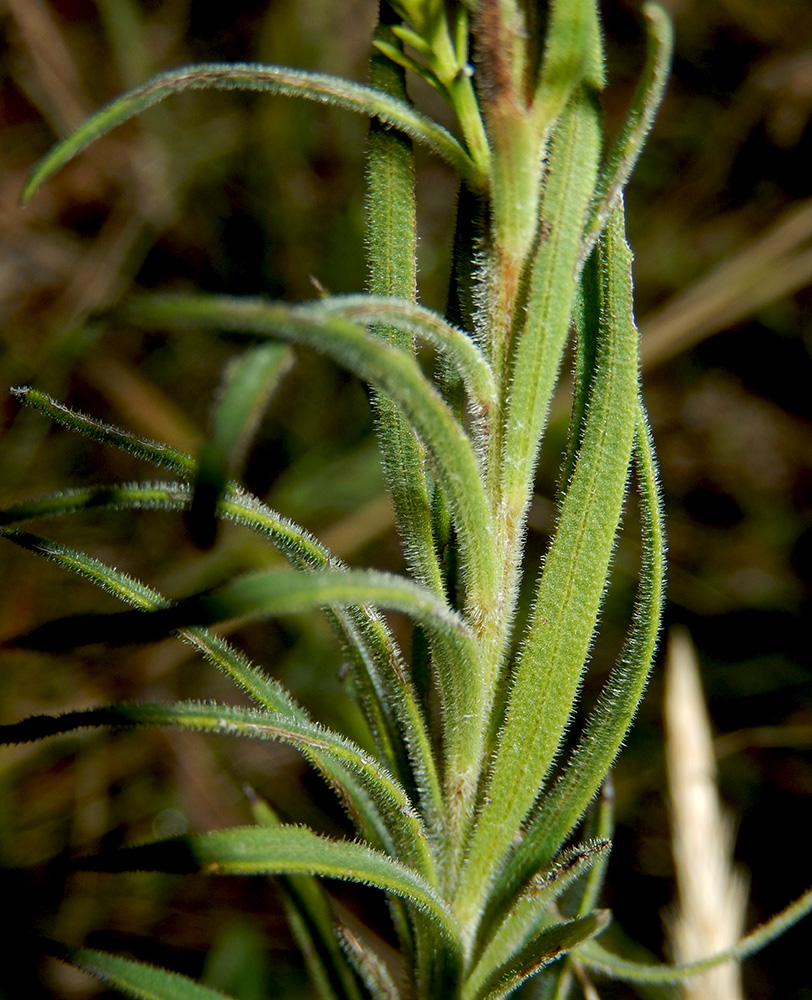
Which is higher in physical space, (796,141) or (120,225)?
(796,141)

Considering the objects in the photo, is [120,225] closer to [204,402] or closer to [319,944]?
[204,402]

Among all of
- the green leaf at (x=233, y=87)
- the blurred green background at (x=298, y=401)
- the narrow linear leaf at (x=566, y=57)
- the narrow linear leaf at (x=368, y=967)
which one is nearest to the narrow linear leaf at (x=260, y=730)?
the narrow linear leaf at (x=368, y=967)

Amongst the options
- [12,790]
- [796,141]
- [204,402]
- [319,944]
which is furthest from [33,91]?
[319,944]

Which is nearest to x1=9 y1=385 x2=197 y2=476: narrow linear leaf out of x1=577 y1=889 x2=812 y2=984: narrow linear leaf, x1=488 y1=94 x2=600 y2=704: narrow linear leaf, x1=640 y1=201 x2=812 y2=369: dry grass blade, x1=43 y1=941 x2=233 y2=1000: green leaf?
x1=488 y1=94 x2=600 y2=704: narrow linear leaf

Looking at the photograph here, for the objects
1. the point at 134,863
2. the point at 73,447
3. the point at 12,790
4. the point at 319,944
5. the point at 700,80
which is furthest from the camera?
the point at 700,80

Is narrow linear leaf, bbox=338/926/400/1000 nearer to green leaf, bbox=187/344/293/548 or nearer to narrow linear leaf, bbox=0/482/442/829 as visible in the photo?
narrow linear leaf, bbox=0/482/442/829

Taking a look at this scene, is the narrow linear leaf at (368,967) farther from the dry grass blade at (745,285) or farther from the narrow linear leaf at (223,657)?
the dry grass blade at (745,285)
